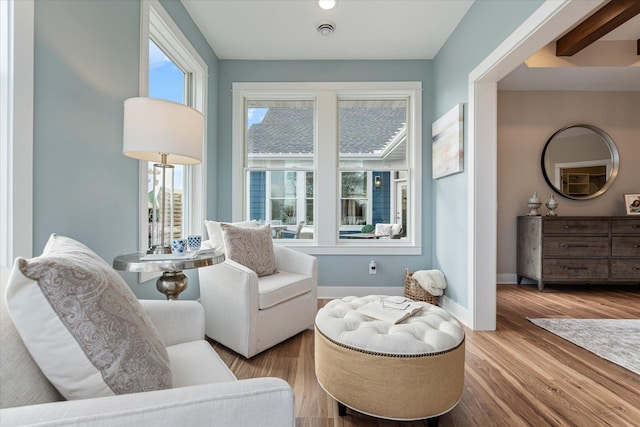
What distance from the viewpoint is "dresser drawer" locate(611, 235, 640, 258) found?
3.52 meters

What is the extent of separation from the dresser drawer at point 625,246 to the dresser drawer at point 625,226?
7 cm

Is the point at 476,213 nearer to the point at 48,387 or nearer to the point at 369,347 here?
the point at 369,347

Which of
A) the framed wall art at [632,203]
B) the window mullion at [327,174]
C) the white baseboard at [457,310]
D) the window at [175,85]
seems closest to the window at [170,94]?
the window at [175,85]

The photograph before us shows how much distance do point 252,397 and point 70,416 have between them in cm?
32

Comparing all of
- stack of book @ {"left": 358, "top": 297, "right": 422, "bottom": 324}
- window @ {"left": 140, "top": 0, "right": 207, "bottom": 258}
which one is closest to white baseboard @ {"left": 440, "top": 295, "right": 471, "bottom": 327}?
stack of book @ {"left": 358, "top": 297, "right": 422, "bottom": 324}

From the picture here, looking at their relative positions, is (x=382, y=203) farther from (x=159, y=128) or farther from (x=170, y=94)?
(x=159, y=128)

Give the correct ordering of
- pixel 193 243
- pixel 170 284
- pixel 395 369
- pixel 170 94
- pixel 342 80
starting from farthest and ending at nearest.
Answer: pixel 342 80 < pixel 170 94 < pixel 193 243 < pixel 170 284 < pixel 395 369

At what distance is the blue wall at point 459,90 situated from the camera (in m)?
2.11

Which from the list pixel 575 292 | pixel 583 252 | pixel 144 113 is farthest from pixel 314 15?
pixel 575 292

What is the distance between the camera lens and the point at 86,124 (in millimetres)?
1518

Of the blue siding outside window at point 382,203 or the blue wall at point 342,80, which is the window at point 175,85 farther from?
the blue siding outside window at point 382,203

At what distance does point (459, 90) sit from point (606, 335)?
2.30 meters

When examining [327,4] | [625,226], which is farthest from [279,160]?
[625,226]

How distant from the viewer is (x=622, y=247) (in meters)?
3.53
